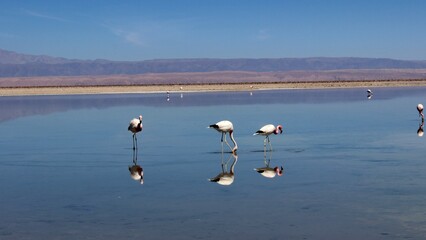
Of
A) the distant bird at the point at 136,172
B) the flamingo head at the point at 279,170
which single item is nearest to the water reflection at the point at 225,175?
the flamingo head at the point at 279,170

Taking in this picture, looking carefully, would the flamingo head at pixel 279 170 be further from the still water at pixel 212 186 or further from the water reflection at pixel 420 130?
the water reflection at pixel 420 130

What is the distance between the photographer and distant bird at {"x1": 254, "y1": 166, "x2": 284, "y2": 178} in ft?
42.7

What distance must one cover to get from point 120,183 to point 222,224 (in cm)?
384

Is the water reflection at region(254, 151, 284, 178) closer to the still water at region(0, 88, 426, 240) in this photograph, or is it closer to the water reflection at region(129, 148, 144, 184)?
the still water at region(0, 88, 426, 240)

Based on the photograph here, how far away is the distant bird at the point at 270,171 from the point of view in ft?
42.7

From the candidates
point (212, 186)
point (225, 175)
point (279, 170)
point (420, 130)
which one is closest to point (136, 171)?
point (225, 175)

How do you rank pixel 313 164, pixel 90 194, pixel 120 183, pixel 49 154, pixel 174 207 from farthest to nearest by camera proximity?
1. pixel 49 154
2. pixel 313 164
3. pixel 120 183
4. pixel 90 194
5. pixel 174 207

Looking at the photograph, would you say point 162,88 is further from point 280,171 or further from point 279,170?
point 280,171

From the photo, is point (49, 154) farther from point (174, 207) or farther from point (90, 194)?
point (174, 207)

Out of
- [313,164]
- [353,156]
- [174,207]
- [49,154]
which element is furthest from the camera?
[49,154]

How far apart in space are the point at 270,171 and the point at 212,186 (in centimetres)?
194

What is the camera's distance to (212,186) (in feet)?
38.8

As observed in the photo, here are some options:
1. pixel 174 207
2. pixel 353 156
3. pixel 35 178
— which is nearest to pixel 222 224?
pixel 174 207

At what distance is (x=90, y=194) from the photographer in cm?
1130
